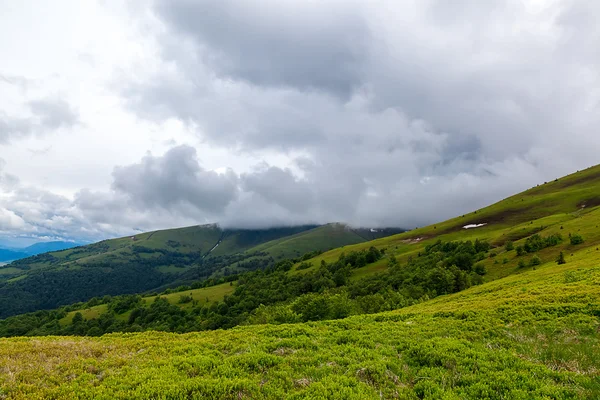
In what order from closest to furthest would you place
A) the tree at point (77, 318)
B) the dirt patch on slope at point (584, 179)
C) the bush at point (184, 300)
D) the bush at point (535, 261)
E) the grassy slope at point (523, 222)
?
the bush at point (535, 261) → the grassy slope at point (523, 222) → the tree at point (77, 318) → the dirt patch on slope at point (584, 179) → the bush at point (184, 300)

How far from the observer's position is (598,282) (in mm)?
28250

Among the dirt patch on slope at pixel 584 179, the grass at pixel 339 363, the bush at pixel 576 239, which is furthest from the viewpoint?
the dirt patch on slope at pixel 584 179

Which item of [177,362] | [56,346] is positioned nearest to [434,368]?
[177,362]

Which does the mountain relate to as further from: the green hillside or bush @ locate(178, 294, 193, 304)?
bush @ locate(178, 294, 193, 304)

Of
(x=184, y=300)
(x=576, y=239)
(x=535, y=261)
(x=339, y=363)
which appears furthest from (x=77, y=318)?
(x=576, y=239)

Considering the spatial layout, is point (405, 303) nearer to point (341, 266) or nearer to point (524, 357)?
point (524, 357)

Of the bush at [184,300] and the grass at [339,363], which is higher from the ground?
the grass at [339,363]

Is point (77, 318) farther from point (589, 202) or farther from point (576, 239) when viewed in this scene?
point (589, 202)

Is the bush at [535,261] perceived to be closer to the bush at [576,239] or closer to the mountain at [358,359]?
the bush at [576,239]

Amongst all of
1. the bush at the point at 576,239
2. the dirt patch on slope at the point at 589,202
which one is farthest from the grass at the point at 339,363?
the dirt patch on slope at the point at 589,202

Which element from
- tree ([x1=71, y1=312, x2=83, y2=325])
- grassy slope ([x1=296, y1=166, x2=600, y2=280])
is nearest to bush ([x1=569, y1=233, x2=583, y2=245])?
grassy slope ([x1=296, y1=166, x2=600, y2=280])

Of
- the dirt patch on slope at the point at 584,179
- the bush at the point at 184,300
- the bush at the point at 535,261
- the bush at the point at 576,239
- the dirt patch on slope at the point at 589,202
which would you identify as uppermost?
the dirt patch on slope at the point at 584,179

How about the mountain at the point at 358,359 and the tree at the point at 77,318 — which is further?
the tree at the point at 77,318

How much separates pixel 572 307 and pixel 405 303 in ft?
129
